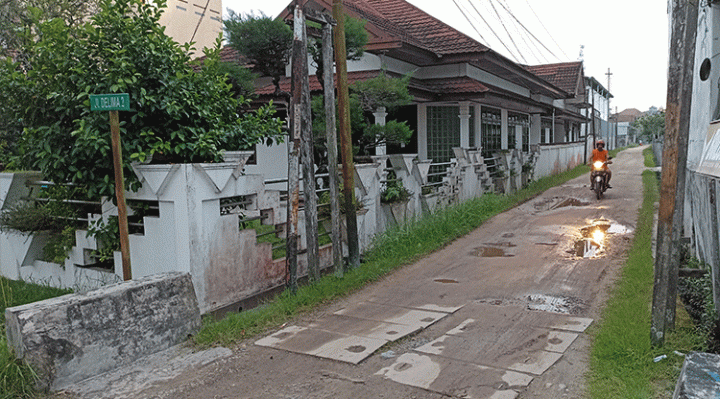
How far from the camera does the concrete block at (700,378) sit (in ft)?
9.83

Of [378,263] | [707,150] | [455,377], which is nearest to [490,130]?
[378,263]

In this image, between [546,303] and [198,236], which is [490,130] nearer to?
[546,303]

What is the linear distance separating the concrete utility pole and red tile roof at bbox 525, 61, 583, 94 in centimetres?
2996

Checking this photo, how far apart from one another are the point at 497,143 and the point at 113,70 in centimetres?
1646

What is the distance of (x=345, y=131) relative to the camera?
7617 millimetres

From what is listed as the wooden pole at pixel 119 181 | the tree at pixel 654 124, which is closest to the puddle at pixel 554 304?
the wooden pole at pixel 119 181

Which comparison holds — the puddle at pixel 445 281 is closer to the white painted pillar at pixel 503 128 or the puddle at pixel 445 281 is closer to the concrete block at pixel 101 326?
the concrete block at pixel 101 326

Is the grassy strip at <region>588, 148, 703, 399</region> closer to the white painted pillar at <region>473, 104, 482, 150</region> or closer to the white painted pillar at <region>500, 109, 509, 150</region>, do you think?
the white painted pillar at <region>473, 104, 482, 150</region>

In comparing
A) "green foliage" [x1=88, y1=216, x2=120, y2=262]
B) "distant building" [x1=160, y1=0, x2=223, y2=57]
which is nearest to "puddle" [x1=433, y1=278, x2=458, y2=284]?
"green foliage" [x1=88, y1=216, x2=120, y2=262]

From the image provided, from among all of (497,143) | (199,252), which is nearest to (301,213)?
(199,252)

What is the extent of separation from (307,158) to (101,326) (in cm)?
308

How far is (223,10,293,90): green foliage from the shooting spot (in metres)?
9.80

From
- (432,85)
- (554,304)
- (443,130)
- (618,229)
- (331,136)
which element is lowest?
(554,304)

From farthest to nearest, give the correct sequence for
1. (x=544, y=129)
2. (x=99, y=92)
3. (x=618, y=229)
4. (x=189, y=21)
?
(x=544, y=129), (x=189, y=21), (x=618, y=229), (x=99, y=92)
